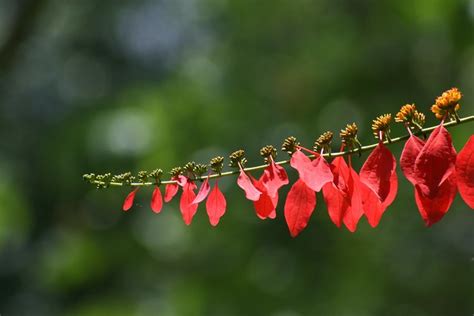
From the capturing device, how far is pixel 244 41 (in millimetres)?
5984

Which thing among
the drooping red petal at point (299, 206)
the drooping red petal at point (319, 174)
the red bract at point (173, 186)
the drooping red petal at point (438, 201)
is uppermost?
the red bract at point (173, 186)

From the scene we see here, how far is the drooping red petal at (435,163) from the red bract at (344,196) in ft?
0.35

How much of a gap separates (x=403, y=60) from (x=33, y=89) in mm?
3557

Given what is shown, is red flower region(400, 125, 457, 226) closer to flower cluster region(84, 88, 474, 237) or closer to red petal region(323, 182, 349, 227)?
flower cluster region(84, 88, 474, 237)

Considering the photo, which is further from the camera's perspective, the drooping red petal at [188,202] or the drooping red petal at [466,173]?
the drooping red petal at [188,202]

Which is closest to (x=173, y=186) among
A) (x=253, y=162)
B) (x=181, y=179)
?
(x=181, y=179)

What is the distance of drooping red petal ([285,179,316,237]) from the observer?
894 millimetres

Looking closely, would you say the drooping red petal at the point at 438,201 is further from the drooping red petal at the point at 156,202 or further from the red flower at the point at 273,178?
the drooping red petal at the point at 156,202

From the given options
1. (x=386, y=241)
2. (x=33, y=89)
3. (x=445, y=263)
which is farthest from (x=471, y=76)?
(x=33, y=89)

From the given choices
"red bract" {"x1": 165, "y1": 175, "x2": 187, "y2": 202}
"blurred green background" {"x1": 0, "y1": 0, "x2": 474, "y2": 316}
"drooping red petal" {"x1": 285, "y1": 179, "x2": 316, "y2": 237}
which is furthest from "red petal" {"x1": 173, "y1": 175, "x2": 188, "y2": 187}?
"blurred green background" {"x1": 0, "y1": 0, "x2": 474, "y2": 316}

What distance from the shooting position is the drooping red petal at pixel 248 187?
34.7 inches

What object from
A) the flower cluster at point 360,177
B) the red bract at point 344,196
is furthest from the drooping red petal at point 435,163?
the red bract at point 344,196

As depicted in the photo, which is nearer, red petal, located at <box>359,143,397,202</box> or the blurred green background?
red petal, located at <box>359,143,397,202</box>

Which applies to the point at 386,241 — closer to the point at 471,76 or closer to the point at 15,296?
the point at 471,76
